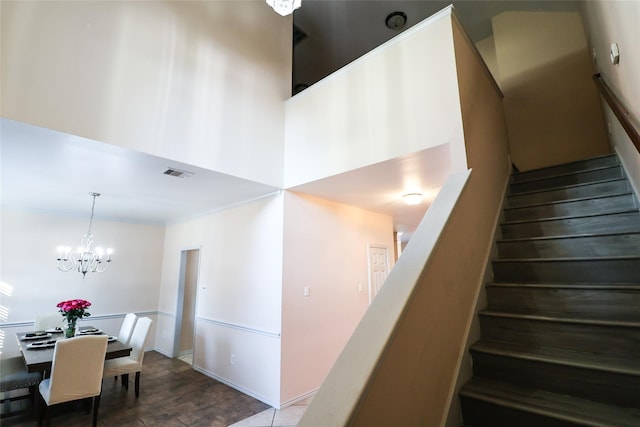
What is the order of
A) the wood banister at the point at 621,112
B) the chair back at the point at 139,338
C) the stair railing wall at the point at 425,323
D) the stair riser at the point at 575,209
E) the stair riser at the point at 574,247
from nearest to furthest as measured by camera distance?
1. the stair railing wall at the point at 425,323
2. the wood banister at the point at 621,112
3. the stair riser at the point at 574,247
4. the stair riser at the point at 575,209
5. the chair back at the point at 139,338

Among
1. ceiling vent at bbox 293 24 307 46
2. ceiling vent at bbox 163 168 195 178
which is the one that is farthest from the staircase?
ceiling vent at bbox 293 24 307 46

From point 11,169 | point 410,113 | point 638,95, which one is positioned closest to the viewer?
point 638,95

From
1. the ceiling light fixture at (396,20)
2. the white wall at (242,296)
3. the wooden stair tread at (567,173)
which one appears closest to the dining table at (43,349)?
the white wall at (242,296)

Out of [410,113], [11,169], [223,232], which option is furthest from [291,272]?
[11,169]

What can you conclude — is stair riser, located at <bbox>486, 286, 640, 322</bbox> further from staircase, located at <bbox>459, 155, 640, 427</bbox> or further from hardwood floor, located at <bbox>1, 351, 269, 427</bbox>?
hardwood floor, located at <bbox>1, 351, 269, 427</bbox>

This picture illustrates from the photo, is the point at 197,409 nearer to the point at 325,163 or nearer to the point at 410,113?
the point at 325,163

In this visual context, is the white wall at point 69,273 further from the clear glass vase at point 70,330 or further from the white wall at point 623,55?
the white wall at point 623,55

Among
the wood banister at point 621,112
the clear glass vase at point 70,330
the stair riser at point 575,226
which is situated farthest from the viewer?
the clear glass vase at point 70,330

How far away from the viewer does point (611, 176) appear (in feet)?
8.94

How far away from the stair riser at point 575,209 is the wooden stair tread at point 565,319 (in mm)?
1040

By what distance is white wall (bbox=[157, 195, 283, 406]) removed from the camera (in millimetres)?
3621

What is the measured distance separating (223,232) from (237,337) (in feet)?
5.20

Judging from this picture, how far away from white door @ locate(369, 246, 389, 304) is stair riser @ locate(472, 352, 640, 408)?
10.7ft

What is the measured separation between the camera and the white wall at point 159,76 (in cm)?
216
